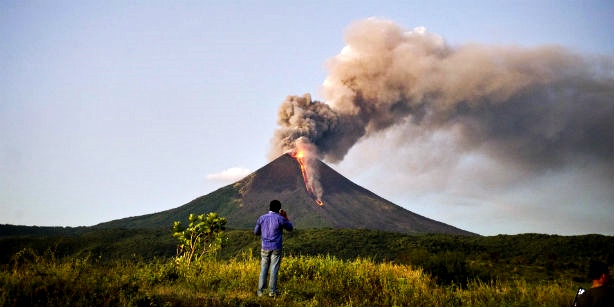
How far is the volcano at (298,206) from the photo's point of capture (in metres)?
132

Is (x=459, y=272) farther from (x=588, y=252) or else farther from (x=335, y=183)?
(x=335, y=183)

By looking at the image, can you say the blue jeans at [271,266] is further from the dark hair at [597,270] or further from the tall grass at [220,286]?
the dark hair at [597,270]

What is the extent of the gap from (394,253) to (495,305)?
206ft

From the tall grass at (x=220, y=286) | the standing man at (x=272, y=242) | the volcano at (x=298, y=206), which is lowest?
the tall grass at (x=220, y=286)

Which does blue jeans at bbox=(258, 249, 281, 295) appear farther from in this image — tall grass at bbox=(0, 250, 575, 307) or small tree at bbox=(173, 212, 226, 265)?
small tree at bbox=(173, 212, 226, 265)

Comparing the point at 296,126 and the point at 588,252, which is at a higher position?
Result: the point at 296,126

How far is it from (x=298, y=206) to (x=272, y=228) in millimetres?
130302

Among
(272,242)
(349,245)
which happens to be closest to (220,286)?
(272,242)

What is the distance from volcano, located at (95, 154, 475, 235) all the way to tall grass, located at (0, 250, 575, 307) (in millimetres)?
106914

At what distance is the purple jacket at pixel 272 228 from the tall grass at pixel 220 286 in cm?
114

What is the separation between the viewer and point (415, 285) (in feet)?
51.8

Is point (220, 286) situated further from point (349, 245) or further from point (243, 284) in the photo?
point (349, 245)

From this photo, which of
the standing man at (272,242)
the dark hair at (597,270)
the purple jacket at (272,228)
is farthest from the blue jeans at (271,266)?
the dark hair at (597,270)

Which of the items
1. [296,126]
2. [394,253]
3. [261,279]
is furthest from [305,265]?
[296,126]
